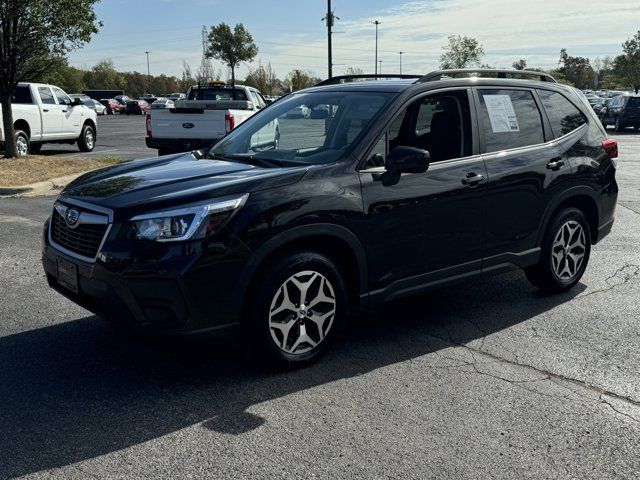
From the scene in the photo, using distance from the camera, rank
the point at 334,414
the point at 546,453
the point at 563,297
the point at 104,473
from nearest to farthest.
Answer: the point at 104,473 → the point at 546,453 → the point at 334,414 → the point at 563,297

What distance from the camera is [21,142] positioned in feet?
53.0

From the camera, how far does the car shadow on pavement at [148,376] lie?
3348 millimetres

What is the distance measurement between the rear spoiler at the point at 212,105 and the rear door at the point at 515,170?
972cm

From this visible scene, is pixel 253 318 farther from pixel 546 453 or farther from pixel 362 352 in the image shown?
pixel 546 453

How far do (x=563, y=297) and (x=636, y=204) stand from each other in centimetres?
563

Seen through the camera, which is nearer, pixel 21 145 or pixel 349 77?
pixel 349 77

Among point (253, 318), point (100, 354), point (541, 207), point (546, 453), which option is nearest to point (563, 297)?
point (541, 207)

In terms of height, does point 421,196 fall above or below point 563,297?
above

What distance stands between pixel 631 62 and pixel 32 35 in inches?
2635

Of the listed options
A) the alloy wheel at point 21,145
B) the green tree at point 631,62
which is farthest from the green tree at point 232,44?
the alloy wheel at point 21,145

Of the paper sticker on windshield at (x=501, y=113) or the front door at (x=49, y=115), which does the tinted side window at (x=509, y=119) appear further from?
the front door at (x=49, y=115)

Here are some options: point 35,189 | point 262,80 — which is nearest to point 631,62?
point 262,80

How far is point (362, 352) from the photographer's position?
4.53m

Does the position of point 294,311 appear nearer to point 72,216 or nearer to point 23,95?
point 72,216
